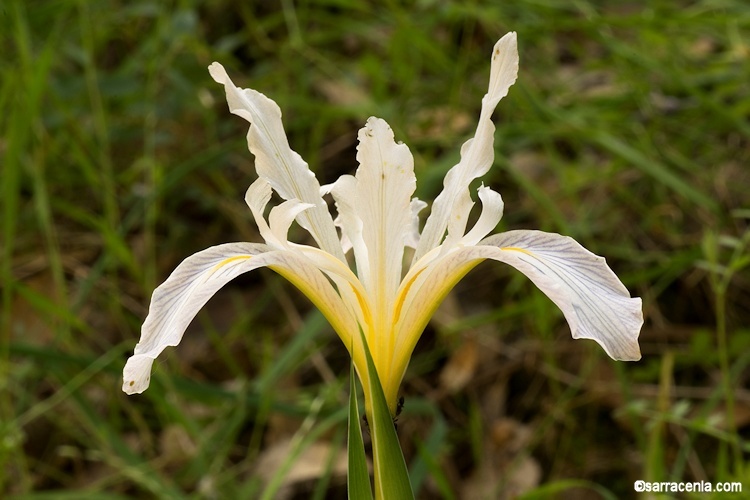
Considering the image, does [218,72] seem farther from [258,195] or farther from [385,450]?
[385,450]

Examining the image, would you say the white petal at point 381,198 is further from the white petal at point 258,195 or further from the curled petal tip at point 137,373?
the curled petal tip at point 137,373

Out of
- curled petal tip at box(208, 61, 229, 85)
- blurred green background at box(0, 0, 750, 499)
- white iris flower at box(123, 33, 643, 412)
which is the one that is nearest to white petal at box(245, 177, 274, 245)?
white iris flower at box(123, 33, 643, 412)

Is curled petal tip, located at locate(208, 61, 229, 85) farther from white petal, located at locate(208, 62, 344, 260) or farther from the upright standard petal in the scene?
the upright standard petal

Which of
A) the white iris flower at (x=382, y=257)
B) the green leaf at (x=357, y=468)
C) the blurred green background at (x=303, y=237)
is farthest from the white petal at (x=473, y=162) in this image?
the blurred green background at (x=303, y=237)

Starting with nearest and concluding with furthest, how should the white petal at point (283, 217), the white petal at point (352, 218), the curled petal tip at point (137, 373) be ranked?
the curled petal tip at point (137, 373) → the white petal at point (283, 217) → the white petal at point (352, 218)

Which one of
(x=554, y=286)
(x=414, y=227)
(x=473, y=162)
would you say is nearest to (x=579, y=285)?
(x=554, y=286)

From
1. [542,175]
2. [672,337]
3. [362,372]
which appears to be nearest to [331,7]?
[542,175]

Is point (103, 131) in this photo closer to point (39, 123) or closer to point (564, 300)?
point (39, 123)
